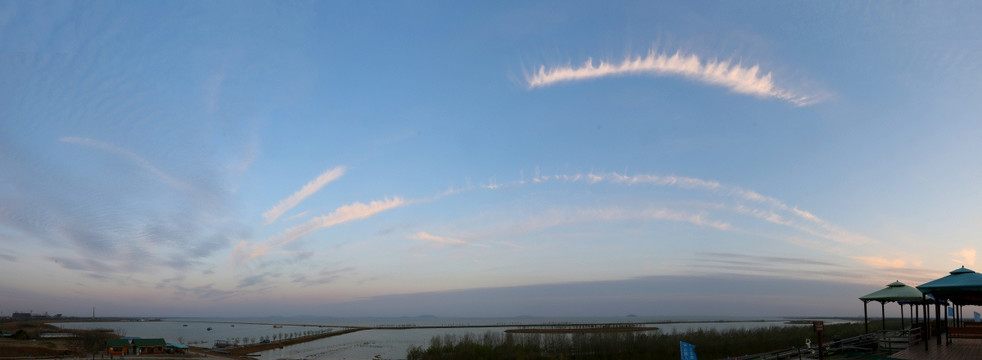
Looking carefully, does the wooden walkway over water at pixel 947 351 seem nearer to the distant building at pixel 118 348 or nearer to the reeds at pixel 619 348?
the reeds at pixel 619 348

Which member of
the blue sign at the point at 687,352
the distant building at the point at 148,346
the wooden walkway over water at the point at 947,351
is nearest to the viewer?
the blue sign at the point at 687,352

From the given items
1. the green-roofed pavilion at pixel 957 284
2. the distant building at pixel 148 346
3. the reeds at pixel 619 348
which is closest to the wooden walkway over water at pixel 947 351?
the green-roofed pavilion at pixel 957 284

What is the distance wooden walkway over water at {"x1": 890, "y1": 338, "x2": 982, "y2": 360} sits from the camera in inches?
628

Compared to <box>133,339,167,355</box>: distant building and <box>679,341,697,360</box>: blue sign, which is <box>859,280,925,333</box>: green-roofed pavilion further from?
<box>133,339,167,355</box>: distant building

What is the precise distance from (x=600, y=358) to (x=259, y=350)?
44.5 meters

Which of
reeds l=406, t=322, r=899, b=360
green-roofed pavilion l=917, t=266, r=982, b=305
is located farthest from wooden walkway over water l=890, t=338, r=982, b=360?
reeds l=406, t=322, r=899, b=360

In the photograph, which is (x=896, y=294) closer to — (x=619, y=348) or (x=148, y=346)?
(x=619, y=348)

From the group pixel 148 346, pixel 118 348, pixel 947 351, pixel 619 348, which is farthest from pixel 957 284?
pixel 118 348

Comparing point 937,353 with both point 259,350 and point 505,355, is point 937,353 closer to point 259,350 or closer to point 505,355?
point 505,355

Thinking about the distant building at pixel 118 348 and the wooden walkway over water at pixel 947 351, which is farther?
the distant building at pixel 118 348

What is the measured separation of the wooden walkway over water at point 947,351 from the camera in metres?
15.9

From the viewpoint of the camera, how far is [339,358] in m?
52.8

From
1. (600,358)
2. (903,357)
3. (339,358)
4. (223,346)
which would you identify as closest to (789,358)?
(903,357)

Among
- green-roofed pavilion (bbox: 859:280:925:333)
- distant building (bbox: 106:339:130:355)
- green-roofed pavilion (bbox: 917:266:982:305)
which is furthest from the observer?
distant building (bbox: 106:339:130:355)
